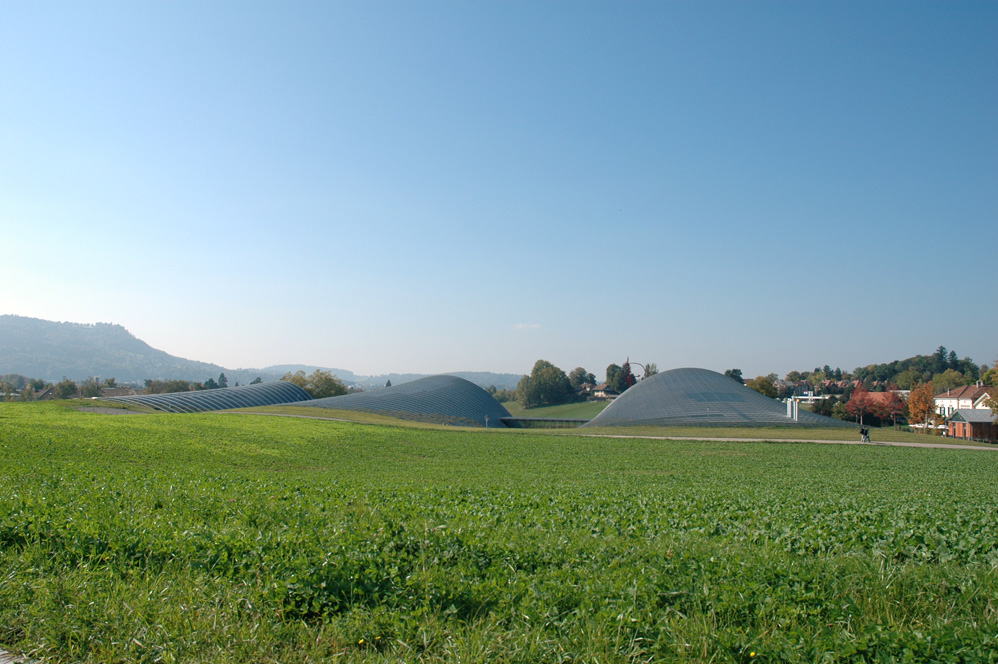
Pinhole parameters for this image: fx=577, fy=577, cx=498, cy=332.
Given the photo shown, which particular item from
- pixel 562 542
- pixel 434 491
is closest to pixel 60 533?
pixel 562 542

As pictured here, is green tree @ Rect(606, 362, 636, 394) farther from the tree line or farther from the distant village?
the tree line

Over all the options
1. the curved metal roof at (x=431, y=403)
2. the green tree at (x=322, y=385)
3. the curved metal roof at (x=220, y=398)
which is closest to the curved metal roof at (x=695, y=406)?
the curved metal roof at (x=431, y=403)

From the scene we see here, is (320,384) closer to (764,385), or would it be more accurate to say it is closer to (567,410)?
(567,410)

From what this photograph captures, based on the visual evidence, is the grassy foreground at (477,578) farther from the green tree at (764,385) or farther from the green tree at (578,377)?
the green tree at (578,377)

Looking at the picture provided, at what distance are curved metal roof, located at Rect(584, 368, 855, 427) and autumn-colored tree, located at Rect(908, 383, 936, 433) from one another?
19.1 metres

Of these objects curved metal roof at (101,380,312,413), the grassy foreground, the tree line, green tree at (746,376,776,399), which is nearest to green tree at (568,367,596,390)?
the tree line

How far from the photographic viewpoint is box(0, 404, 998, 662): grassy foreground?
173 inches

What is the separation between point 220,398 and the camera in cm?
7850

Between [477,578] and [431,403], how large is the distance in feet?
245

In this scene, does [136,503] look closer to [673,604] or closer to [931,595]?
[673,604]

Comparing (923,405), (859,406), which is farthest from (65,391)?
(923,405)

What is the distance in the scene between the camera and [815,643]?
419 centimetres

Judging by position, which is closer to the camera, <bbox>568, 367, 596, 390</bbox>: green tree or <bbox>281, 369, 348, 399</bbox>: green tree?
<bbox>281, 369, 348, 399</bbox>: green tree

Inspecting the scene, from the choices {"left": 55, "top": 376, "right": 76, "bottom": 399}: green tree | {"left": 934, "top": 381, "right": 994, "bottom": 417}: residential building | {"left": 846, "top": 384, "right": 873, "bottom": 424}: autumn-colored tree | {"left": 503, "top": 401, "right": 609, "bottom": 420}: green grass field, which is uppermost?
{"left": 934, "top": 381, "right": 994, "bottom": 417}: residential building
